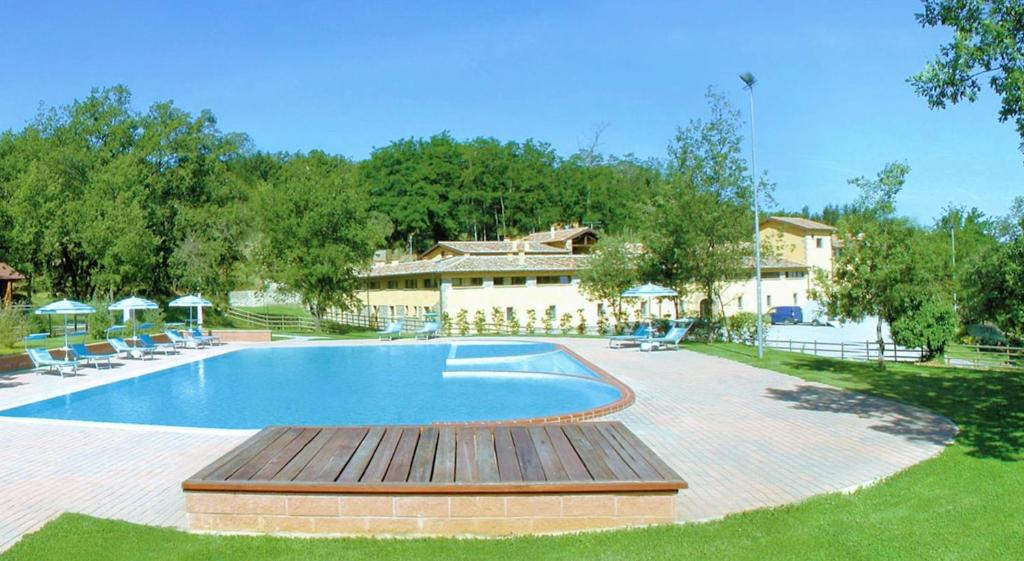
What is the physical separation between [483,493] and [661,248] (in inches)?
914

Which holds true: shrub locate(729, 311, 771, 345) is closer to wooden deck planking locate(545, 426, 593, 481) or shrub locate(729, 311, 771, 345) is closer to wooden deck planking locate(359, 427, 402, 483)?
wooden deck planking locate(545, 426, 593, 481)

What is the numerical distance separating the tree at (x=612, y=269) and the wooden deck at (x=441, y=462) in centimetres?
2370

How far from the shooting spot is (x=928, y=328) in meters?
19.9

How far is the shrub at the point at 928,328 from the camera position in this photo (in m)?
19.8

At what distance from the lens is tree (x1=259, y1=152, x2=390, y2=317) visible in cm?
3454

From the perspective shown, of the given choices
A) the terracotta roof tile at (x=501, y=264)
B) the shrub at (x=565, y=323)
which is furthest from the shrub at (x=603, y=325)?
the terracotta roof tile at (x=501, y=264)

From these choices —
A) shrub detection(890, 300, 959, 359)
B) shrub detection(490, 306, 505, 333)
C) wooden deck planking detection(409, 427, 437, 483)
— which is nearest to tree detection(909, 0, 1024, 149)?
wooden deck planking detection(409, 427, 437, 483)

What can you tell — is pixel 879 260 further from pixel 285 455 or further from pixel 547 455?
pixel 285 455

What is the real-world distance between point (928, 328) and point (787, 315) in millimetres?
28665

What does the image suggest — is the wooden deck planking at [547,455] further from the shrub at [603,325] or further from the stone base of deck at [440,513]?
the shrub at [603,325]

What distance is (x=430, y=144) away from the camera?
68.2m

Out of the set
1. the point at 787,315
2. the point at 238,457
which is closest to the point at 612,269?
the point at 787,315

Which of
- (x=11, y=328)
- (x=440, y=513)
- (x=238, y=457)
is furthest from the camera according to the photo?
(x=11, y=328)

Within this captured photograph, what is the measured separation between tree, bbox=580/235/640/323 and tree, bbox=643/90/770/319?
2093mm
